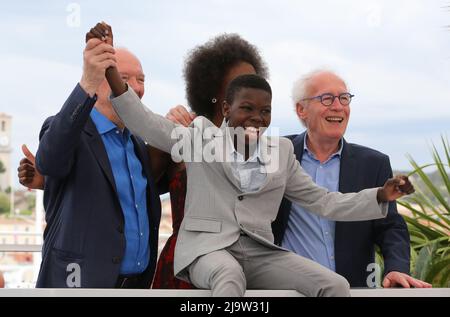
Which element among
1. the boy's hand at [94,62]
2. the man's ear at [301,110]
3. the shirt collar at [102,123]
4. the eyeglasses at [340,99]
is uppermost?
the boy's hand at [94,62]

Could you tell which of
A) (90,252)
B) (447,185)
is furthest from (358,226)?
(447,185)

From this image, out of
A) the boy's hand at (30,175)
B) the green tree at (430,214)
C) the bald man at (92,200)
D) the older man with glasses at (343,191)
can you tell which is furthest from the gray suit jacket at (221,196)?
the green tree at (430,214)

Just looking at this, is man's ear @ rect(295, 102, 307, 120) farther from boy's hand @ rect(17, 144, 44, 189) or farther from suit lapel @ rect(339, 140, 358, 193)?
boy's hand @ rect(17, 144, 44, 189)

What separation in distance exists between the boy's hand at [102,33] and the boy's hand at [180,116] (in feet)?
1.53

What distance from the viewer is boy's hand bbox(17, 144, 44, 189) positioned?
2.87 meters

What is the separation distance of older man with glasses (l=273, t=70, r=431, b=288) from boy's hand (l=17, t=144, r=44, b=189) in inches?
38.5

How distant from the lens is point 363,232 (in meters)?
2.92

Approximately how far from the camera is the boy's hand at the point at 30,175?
113 inches

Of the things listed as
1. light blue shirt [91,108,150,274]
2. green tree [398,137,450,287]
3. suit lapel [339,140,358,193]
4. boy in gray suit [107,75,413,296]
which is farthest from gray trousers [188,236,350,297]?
green tree [398,137,450,287]

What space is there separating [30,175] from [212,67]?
35.7 inches

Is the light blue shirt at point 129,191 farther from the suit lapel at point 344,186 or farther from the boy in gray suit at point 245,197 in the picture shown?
the suit lapel at point 344,186

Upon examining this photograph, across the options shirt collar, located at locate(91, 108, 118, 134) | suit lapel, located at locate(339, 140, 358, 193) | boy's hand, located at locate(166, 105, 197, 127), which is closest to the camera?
shirt collar, located at locate(91, 108, 118, 134)
